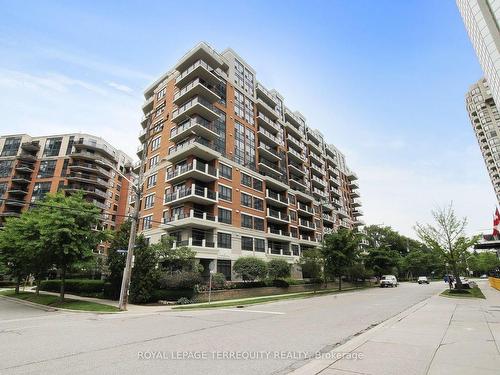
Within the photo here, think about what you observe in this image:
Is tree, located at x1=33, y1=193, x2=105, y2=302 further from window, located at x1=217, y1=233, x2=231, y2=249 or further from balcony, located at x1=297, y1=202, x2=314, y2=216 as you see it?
balcony, located at x1=297, y1=202, x2=314, y2=216

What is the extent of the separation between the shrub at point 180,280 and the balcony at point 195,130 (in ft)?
60.4

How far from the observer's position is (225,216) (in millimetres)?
35875

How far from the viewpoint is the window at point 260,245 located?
3950 cm

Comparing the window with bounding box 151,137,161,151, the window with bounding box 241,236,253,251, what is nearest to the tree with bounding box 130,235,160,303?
the window with bounding box 241,236,253,251

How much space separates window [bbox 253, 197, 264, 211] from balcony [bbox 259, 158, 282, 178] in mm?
5755

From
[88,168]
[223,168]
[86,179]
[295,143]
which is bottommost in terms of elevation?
[223,168]

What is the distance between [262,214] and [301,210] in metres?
12.1

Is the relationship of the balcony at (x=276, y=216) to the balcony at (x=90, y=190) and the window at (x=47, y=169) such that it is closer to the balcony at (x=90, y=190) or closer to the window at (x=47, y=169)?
the balcony at (x=90, y=190)

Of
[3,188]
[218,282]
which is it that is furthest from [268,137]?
[3,188]

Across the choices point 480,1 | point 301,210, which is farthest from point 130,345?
point 301,210

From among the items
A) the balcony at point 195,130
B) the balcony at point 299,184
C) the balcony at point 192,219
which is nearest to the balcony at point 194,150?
the balcony at point 195,130

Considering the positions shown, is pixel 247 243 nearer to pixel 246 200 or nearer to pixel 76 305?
pixel 246 200

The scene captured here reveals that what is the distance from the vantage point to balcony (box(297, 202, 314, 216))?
170ft

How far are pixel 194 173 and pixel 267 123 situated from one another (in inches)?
811
